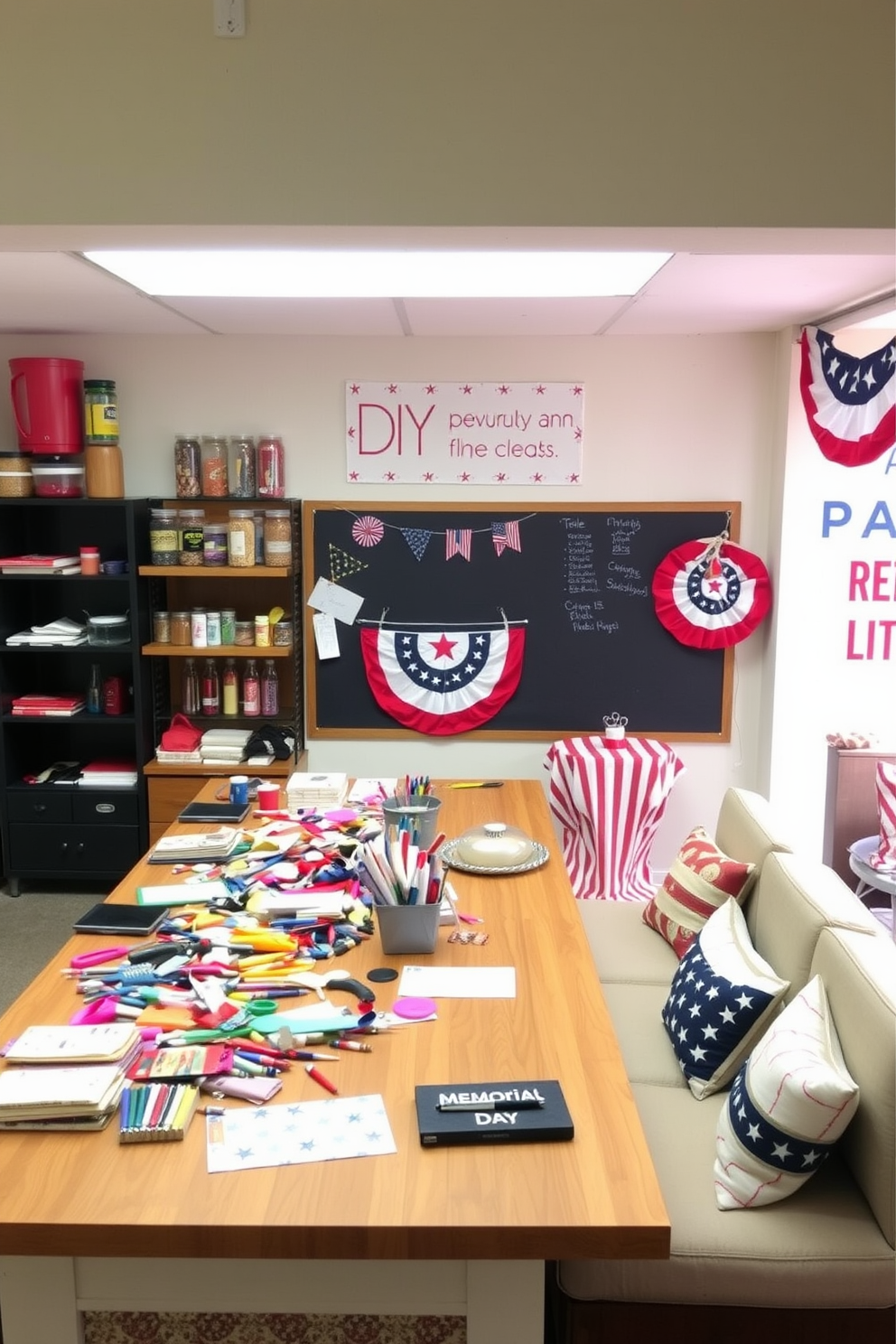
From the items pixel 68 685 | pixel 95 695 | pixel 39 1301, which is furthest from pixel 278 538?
pixel 39 1301

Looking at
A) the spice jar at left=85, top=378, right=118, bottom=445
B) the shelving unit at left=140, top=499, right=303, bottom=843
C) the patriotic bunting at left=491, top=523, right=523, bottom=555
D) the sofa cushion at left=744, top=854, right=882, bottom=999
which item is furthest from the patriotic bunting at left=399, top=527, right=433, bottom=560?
the sofa cushion at left=744, top=854, right=882, bottom=999

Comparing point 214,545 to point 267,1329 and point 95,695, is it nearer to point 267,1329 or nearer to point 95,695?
point 95,695

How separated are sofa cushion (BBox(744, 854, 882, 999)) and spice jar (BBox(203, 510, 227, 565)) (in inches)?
98.5

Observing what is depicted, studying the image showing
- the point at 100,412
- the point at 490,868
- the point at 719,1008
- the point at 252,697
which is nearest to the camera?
the point at 719,1008

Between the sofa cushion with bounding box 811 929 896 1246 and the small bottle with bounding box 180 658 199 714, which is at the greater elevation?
the small bottle with bounding box 180 658 199 714

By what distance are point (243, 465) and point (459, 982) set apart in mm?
2761

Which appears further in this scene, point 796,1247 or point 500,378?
point 500,378

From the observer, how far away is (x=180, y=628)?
14.6ft

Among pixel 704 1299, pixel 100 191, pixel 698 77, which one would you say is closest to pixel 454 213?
pixel 698 77

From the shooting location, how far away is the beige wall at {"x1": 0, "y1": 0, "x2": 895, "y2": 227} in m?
1.99

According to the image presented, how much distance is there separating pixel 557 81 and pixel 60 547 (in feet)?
10.9

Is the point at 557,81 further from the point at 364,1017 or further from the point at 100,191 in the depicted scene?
the point at 364,1017

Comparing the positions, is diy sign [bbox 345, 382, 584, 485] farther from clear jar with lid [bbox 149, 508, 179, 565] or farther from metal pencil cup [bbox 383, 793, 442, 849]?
metal pencil cup [bbox 383, 793, 442, 849]

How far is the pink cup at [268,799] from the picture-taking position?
325cm
